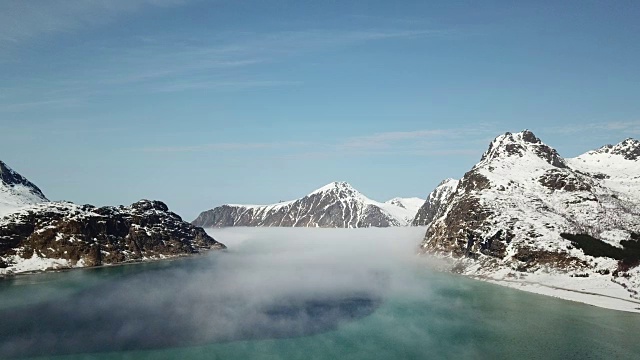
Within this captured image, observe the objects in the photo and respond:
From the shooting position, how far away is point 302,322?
353 feet

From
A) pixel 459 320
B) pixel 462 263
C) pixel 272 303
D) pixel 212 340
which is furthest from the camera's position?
pixel 462 263

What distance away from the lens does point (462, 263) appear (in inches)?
7234

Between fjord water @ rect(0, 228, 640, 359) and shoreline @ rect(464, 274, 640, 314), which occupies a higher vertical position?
shoreline @ rect(464, 274, 640, 314)

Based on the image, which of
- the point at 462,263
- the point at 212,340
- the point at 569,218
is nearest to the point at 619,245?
the point at 569,218

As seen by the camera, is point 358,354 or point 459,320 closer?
point 358,354

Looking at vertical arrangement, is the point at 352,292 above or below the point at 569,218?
below

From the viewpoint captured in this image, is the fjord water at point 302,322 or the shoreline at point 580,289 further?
the shoreline at point 580,289

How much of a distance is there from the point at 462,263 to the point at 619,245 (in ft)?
168

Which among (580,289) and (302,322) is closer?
(302,322)

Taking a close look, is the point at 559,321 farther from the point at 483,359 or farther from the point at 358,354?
the point at 358,354

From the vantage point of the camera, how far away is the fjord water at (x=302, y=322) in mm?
83938

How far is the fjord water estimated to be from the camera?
275 ft

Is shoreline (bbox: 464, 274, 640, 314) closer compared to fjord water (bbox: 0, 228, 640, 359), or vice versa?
fjord water (bbox: 0, 228, 640, 359)

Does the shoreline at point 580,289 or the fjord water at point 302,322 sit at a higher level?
the shoreline at point 580,289
